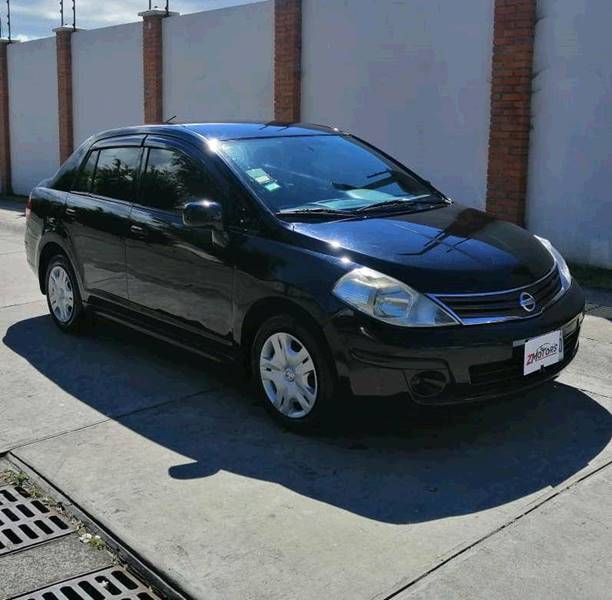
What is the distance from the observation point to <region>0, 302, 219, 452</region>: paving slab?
499 cm

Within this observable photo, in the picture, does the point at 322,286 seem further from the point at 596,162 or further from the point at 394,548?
the point at 596,162

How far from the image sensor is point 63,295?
6.77 m

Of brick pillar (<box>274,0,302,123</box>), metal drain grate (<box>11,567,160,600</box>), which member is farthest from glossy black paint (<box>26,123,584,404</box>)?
brick pillar (<box>274,0,302,123</box>)

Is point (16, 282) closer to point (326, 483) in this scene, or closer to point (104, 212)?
point (104, 212)

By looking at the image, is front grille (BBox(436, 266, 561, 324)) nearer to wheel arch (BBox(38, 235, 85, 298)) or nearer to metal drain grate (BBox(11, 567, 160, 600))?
metal drain grate (BBox(11, 567, 160, 600))

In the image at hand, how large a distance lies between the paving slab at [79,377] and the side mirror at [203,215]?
112 centimetres

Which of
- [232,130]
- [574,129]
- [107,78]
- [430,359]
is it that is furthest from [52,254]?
[107,78]

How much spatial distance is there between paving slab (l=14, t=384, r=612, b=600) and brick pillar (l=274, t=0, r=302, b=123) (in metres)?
8.23

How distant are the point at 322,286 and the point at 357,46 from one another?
8.01m

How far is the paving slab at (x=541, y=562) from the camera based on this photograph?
3.13 meters

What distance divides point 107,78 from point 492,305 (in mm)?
14502

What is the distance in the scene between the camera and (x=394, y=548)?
3.44m

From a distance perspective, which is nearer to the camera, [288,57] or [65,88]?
[288,57]

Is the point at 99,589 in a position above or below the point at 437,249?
below
